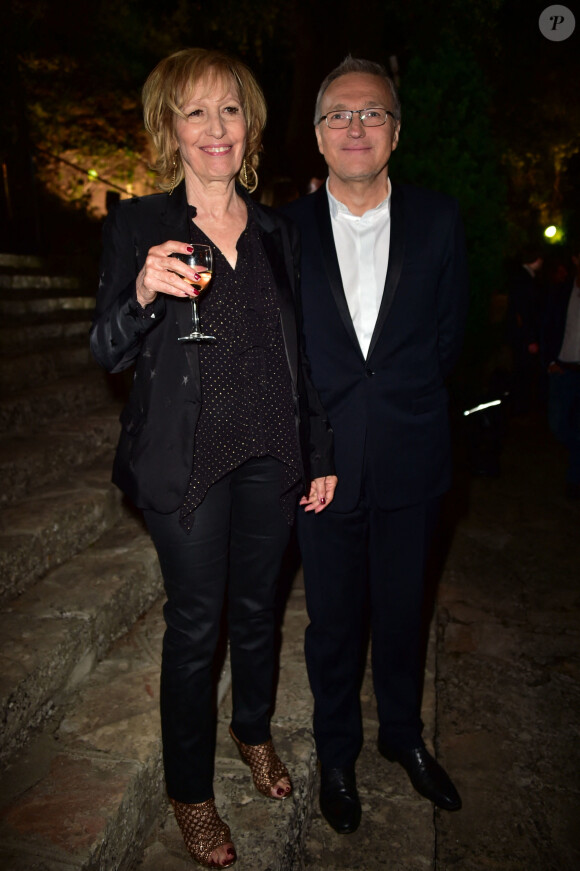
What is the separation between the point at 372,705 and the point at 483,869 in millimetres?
924

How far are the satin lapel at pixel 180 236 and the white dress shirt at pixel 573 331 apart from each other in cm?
457

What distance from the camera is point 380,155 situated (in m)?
2.06

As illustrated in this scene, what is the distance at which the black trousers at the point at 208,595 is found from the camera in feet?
6.15

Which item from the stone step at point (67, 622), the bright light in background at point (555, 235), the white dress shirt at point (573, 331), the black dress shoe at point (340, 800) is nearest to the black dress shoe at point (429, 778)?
the black dress shoe at point (340, 800)

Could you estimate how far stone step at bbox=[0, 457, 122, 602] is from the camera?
2826 mm

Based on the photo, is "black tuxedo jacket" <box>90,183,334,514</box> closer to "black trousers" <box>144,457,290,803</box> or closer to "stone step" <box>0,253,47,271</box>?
"black trousers" <box>144,457,290,803</box>

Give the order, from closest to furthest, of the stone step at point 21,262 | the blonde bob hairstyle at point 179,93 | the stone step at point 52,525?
the blonde bob hairstyle at point 179,93 < the stone step at point 52,525 < the stone step at point 21,262

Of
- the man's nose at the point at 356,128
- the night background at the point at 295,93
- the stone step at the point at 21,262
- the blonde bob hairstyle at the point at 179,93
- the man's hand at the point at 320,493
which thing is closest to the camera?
the blonde bob hairstyle at the point at 179,93

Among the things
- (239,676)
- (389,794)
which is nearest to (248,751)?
(239,676)

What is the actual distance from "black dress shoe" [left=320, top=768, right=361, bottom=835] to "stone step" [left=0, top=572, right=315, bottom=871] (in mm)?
83

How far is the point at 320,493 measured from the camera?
7.12ft

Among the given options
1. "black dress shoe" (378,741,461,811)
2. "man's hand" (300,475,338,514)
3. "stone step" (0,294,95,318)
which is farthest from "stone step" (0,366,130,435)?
"black dress shoe" (378,741,461,811)

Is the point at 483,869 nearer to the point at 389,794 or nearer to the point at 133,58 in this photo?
the point at 389,794

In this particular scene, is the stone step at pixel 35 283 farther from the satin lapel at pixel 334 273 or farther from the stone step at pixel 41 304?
the satin lapel at pixel 334 273
